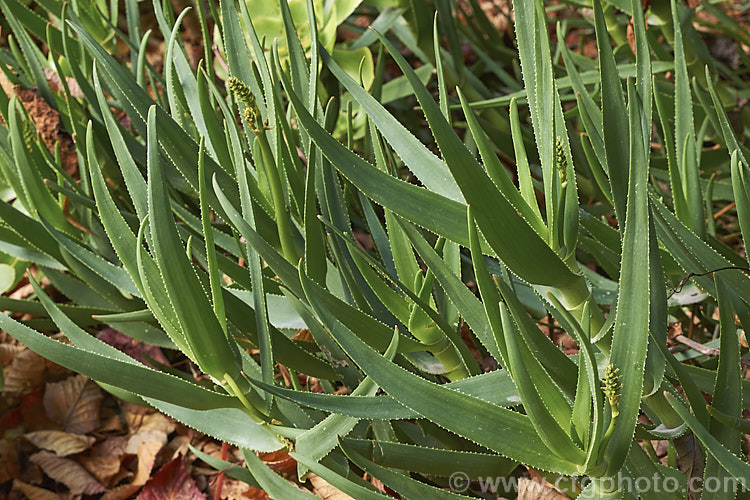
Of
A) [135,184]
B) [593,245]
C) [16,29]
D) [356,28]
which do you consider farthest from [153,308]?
[356,28]

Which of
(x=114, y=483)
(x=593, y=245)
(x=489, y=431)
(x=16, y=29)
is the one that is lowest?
(x=114, y=483)

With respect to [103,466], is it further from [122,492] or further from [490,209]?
[490,209]

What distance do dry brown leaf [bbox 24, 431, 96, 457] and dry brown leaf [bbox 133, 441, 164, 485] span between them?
0.08 meters

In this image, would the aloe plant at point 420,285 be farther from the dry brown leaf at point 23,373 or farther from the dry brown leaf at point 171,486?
the dry brown leaf at point 23,373

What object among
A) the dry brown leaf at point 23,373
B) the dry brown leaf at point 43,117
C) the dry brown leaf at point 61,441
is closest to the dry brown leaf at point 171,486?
the dry brown leaf at point 61,441

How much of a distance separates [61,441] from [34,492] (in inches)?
2.7

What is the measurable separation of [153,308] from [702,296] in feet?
1.35

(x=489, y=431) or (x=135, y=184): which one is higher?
(x=135, y=184)

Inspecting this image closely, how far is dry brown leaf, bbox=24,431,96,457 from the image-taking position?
0.92m

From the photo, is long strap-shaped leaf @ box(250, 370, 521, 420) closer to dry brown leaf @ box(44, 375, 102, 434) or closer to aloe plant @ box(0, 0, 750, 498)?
aloe plant @ box(0, 0, 750, 498)

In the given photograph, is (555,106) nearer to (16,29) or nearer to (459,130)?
(16,29)

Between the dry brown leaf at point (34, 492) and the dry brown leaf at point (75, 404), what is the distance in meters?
0.08

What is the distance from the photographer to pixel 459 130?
1.21 m

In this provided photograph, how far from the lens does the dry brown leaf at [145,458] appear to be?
88cm
